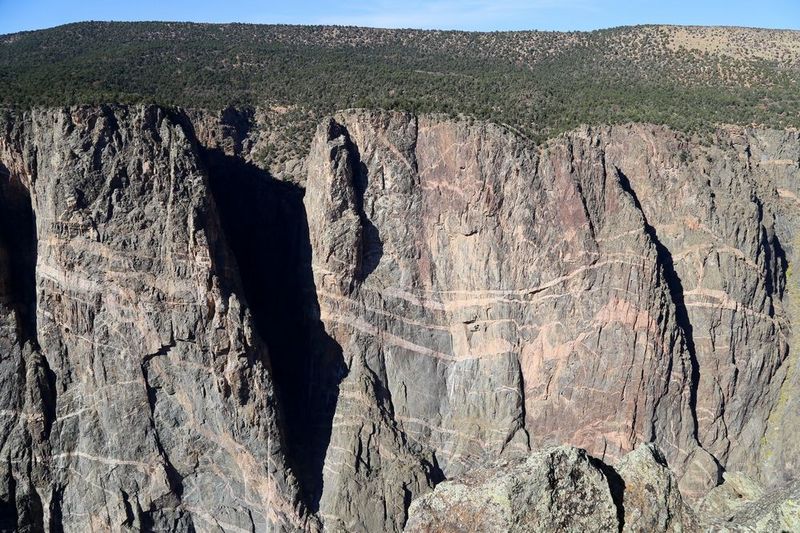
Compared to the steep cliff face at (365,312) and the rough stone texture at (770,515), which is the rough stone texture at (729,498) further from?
the steep cliff face at (365,312)

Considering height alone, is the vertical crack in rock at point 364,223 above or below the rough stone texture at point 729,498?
above

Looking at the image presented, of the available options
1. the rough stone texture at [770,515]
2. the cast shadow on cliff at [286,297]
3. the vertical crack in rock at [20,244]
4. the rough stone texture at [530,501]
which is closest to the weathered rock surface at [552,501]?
the rough stone texture at [530,501]

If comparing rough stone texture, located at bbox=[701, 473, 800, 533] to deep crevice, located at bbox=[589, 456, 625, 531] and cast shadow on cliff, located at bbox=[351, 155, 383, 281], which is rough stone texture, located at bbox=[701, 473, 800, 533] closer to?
deep crevice, located at bbox=[589, 456, 625, 531]

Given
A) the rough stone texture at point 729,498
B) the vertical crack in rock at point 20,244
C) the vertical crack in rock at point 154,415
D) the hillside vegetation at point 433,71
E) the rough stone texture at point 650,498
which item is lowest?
the vertical crack in rock at point 154,415

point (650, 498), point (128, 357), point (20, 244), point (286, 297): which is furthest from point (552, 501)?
point (20, 244)

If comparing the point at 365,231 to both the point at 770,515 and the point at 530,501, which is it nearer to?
the point at 530,501

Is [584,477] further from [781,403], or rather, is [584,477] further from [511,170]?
[781,403]

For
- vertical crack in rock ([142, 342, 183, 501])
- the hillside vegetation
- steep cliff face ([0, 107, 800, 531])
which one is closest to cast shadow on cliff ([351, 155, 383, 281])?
steep cliff face ([0, 107, 800, 531])
